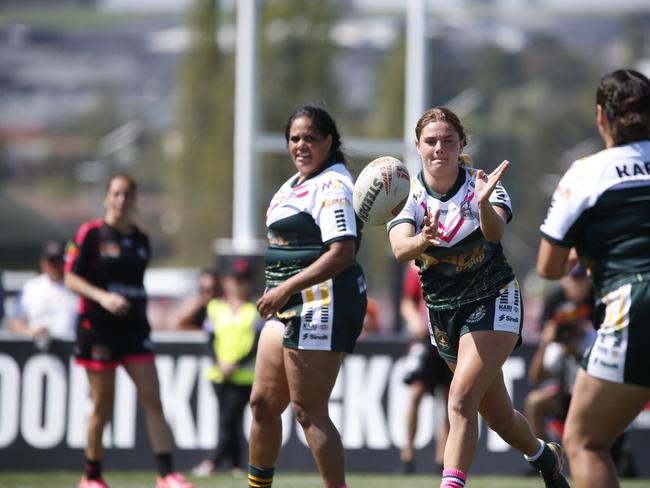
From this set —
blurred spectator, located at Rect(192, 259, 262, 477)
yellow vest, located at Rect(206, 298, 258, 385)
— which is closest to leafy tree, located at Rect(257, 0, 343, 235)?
blurred spectator, located at Rect(192, 259, 262, 477)

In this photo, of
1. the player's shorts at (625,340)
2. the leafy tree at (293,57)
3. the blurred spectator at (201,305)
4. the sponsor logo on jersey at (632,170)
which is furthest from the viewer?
the leafy tree at (293,57)

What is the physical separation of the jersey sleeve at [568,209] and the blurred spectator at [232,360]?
6.35 meters

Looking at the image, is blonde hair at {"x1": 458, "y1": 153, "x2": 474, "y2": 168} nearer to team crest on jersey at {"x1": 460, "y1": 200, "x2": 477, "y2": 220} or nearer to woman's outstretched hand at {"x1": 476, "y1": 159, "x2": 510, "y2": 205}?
team crest on jersey at {"x1": 460, "y1": 200, "x2": 477, "y2": 220}

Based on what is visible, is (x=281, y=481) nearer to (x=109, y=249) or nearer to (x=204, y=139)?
(x=109, y=249)

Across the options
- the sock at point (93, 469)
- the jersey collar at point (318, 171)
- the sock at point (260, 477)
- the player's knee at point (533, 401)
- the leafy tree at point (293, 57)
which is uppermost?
the leafy tree at point (293, 57)

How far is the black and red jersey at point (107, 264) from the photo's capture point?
8438 millimetres

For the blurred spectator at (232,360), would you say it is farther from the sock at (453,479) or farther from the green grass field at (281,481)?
the sock at (453,479)

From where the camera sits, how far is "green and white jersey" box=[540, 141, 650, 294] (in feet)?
16.3

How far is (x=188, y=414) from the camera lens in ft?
37.1

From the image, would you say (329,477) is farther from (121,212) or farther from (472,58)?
(472,58)

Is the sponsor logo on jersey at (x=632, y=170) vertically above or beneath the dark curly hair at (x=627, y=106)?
beneath

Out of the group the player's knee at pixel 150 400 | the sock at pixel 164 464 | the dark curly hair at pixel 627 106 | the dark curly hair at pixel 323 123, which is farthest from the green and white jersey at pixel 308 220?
the sock at pixel 164 464

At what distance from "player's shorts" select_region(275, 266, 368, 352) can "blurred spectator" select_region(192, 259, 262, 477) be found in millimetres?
4644

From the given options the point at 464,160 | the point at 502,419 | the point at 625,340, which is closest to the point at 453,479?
the point at 502,419
